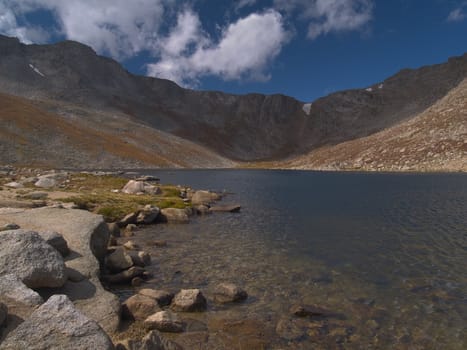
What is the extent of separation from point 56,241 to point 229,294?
25.4ft

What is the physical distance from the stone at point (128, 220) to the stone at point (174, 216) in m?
2.81

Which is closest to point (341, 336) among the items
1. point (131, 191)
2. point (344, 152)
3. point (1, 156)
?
point (131, 191)

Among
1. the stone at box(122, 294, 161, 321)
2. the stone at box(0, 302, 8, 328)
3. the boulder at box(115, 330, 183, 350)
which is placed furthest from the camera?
the stone at box(122, 294, 161, 321)

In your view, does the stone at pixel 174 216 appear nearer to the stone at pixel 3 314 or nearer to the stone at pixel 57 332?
the stone at pixel 3 314

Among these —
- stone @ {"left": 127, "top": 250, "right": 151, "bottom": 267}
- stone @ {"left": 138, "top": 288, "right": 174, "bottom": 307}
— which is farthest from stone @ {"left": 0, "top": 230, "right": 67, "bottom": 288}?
stone @ {"left": 127, "top": 250, "right": 151, "bottom": 267}

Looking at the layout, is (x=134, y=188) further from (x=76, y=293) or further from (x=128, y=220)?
(x=76, y=293)

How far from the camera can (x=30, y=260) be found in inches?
408

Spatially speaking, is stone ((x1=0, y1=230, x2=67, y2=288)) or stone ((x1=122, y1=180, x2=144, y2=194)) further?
stone ((x1=122, y1=180, x2=144, y2=194))

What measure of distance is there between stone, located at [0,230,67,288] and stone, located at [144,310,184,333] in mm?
3286

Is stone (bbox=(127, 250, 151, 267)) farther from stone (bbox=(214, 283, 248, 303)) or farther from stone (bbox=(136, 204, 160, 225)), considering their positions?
stone (bbox=(136, 204, 160, 225))

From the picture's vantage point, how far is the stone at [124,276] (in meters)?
15.6

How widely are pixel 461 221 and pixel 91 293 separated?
101 feet

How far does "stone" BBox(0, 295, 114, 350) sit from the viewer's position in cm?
708

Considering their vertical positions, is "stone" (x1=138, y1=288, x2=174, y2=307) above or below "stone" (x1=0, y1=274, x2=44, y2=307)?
below
